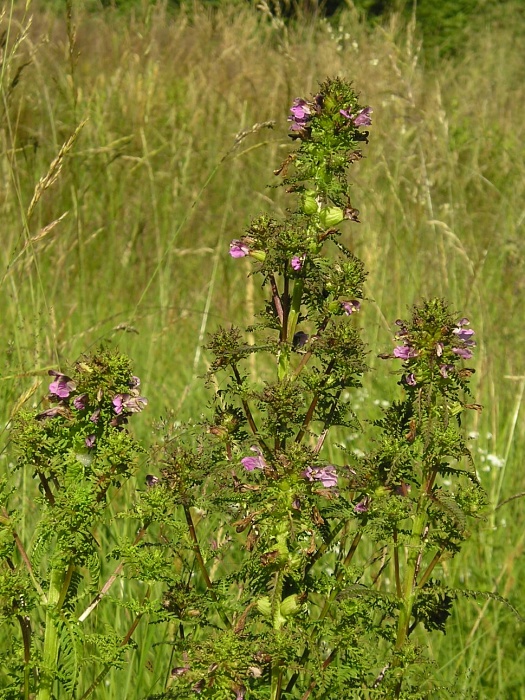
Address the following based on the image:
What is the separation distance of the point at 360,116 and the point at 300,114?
0.29ft

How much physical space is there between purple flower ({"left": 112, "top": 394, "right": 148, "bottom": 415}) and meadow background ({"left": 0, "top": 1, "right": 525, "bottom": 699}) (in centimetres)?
36

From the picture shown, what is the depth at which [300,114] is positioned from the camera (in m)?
1.39

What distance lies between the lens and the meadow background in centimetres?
230

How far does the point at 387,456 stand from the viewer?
136cm

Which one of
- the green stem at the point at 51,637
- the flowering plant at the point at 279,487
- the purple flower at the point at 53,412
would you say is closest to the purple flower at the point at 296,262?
the flowering plant at the point at 279,487

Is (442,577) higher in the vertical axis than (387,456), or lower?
lower

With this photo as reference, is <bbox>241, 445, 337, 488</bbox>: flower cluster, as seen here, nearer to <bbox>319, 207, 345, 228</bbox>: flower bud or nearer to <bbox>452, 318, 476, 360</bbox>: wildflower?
<bbox>452, 318, 476, 360</bbox>: wildflower

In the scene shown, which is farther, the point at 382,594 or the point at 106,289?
the point at 106,289

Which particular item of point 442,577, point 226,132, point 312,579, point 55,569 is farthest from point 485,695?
point 226,132

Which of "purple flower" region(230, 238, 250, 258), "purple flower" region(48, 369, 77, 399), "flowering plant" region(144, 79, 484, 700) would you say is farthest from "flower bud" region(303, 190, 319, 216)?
"purple flower" region(48, 369, 77, 399)

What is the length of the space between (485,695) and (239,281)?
257 cm

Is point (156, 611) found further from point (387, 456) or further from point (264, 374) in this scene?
point (264, 374)

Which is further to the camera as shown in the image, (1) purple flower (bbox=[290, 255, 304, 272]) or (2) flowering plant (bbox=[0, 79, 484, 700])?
(1) purple flower (bbox=[290, 255, 304, 272])

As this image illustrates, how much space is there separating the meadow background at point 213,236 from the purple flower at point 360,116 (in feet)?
1.23
